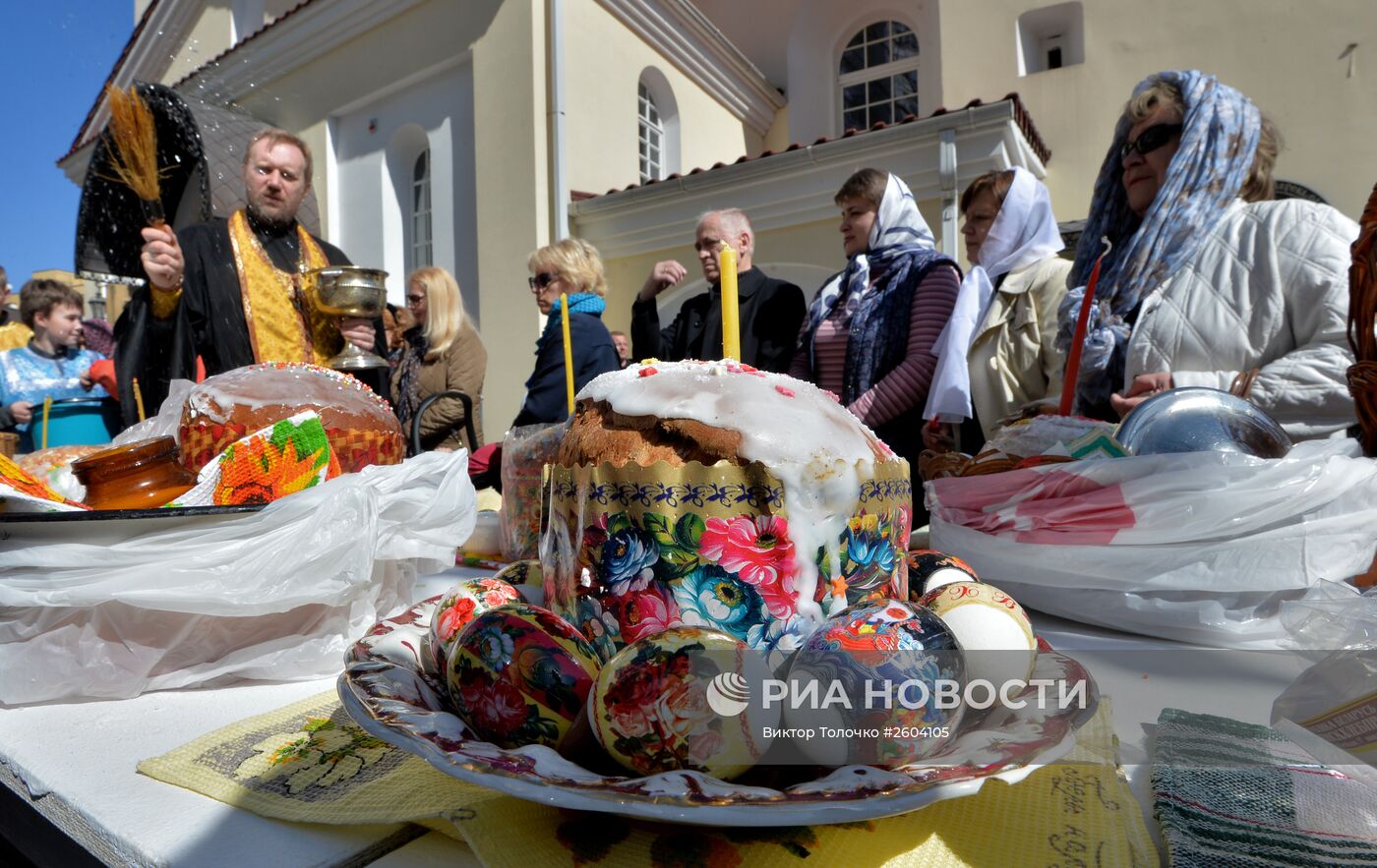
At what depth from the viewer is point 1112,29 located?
6211 millimetres

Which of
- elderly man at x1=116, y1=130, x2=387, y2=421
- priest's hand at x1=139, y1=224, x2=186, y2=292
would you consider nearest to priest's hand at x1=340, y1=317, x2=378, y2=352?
elderly man at x1=116, y1=130, x2=387, y2=421

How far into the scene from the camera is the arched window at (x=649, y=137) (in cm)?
745

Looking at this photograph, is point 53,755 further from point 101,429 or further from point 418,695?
point 101,429

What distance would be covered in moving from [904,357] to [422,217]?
5.91 m

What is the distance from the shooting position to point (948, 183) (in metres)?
4.92

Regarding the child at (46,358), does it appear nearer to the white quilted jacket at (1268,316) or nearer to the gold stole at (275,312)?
the gold stole at (275,312)

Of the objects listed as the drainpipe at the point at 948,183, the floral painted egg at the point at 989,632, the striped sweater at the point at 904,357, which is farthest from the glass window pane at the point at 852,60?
the floral painted egg at the point at 989,632

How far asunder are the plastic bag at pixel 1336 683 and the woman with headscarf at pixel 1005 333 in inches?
45.0

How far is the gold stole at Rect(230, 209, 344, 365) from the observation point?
2029 mm

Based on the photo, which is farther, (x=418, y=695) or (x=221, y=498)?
(x=221, y=498)

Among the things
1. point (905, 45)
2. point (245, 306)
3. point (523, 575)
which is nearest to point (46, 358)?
point (245, 306)

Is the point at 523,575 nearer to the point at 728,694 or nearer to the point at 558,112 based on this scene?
the point at 728,694

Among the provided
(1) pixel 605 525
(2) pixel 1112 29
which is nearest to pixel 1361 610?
(1) pixel 605 525

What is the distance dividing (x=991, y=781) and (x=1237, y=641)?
605mm
